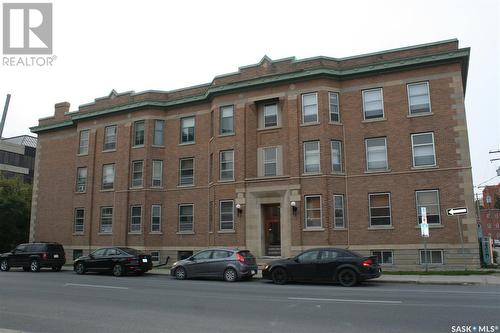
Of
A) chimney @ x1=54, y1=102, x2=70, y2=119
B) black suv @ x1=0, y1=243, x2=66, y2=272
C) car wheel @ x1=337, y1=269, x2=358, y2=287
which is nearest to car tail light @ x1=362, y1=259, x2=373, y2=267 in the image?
car wheel @ x1=337, y1=269, x2=358, y2=287

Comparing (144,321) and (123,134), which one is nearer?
(144,321)

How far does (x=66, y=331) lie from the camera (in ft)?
26.5

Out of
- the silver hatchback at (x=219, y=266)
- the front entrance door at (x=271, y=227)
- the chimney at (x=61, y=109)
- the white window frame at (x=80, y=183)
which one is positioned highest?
the chimney at (x=61, y=109)

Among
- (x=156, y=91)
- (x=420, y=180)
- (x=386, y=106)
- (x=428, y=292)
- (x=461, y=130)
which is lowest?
(x=428, y=292)

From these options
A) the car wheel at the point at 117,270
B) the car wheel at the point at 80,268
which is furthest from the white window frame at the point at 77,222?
the car wheel at the point at 117,270

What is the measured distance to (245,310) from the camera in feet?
33.9

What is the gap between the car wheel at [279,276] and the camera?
1739 cm

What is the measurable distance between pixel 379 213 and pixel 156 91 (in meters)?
18.1

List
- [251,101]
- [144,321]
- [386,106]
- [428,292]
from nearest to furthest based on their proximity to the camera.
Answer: [144,321] → [428,292] → [386,106] → [251,101]

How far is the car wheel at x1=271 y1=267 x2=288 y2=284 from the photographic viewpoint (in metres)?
17.4

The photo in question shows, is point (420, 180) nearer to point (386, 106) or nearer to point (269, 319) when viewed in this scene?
point (386, 106)

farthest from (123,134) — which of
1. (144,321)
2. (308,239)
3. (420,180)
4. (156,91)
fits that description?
(144,321)

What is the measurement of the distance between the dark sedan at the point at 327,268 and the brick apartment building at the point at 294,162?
21.9ft

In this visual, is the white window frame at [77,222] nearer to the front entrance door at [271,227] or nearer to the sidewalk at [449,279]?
the front entrance door at [271,227]
